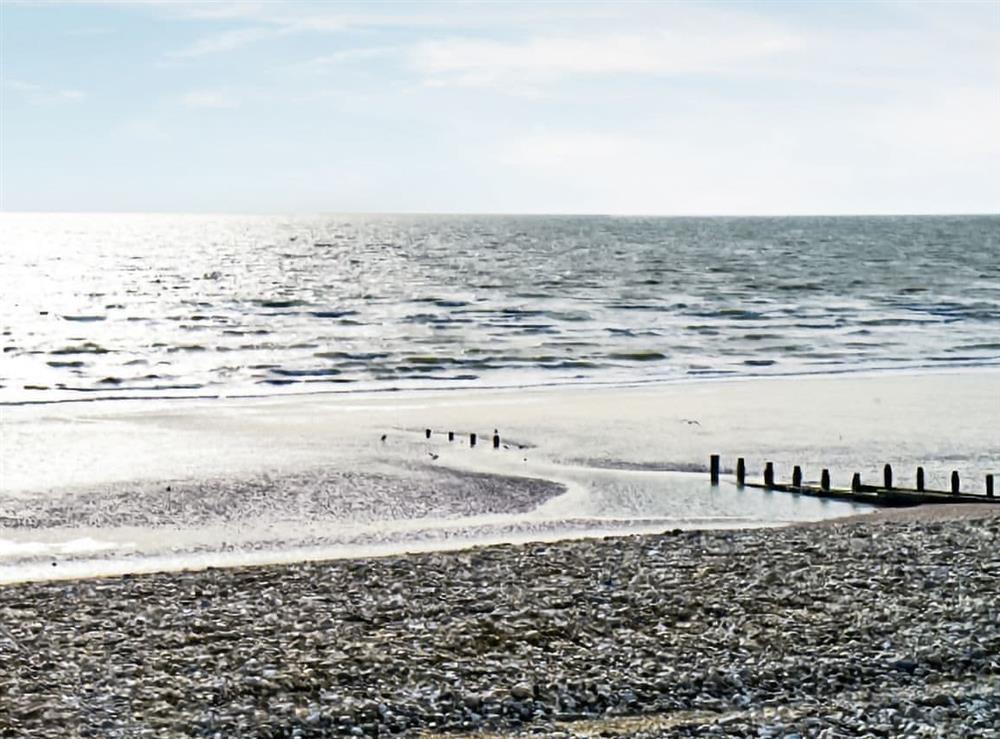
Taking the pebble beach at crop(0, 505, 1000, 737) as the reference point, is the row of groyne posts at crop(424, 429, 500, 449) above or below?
below

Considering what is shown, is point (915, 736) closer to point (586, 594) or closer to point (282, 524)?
point (586, 594)

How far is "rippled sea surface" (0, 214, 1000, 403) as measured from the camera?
4662cm

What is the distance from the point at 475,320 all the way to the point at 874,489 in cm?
4325

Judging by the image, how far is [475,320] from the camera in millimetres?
65750

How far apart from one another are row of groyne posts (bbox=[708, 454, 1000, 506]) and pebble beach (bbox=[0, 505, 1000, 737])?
665 centimetres

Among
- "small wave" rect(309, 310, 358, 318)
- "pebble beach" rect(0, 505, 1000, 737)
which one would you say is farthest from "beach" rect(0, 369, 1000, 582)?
Result: "small wave" rect(309, 310, 358, 318)

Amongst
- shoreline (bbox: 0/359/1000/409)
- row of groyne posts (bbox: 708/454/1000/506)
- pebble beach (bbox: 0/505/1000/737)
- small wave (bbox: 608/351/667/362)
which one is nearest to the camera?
pebble beach (bbox: 0/505/1000/737)

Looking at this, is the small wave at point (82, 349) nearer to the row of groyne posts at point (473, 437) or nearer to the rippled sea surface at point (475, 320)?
the rippled sea surface at point (475, 320)

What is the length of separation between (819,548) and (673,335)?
4327cm

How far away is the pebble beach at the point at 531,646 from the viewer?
412 inches

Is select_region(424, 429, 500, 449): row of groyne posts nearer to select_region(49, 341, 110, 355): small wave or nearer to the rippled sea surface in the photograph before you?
the rippled sea surface

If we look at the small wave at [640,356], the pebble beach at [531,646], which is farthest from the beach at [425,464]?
the small wave at [640,356]

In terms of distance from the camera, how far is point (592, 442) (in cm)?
2934

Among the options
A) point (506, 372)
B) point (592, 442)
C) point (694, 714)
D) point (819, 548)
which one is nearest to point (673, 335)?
point (506, 372)
